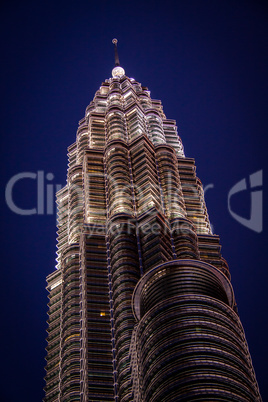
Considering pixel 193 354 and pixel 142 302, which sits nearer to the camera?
pixel 193 354

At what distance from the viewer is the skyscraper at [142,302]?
4909 inches

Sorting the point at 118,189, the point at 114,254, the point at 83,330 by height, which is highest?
the point at 118,189

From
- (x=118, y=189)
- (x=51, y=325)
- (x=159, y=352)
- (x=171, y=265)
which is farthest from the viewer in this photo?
(x=118, y=189)

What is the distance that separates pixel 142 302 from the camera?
14562 cm

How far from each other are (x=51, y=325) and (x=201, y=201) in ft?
203

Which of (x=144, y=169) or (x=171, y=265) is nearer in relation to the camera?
(x=171, y=265)

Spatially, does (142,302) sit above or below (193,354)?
above

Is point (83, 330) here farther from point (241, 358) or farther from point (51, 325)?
point (241, 358)

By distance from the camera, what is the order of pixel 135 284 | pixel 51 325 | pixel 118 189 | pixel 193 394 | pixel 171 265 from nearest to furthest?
1. pixel 193 394
2. pixel 171 265
3. pixel 135 284
4. pixel 51 325
5. pixel 118 189

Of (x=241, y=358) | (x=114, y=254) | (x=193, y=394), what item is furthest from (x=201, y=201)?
(x=193, y=394)

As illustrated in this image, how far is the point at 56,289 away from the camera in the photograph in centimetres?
18312

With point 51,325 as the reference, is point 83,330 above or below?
below

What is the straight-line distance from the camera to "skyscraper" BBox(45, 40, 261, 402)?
12469cm

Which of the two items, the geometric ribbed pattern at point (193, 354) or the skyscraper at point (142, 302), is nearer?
the geometric ribbed pattern at point (193, 354)
